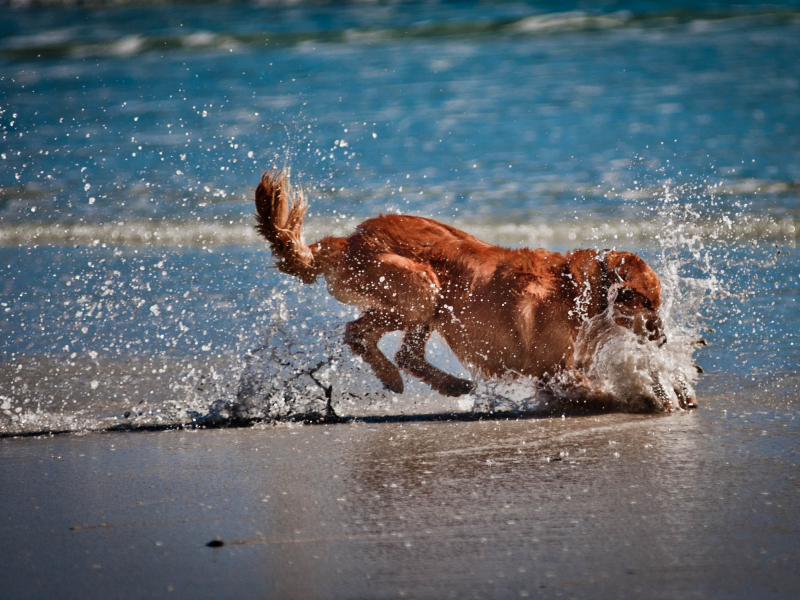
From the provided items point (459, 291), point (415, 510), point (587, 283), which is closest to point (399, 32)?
point (459, 291)

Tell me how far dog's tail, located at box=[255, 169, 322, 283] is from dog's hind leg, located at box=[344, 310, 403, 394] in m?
0.30

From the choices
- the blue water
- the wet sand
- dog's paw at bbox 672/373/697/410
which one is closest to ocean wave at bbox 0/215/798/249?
the blue water

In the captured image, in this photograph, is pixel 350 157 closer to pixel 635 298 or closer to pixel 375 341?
pixel 375 341

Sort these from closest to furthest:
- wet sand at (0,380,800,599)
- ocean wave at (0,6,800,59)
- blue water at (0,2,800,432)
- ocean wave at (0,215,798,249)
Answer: wet sand at (0,380,800,599) < blue water at (0,2,800,432) < ocean wave at (0,215,798,249) < ocean wave at (0,6,800,59)

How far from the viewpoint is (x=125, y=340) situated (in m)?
4.79

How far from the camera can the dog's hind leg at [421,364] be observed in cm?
398

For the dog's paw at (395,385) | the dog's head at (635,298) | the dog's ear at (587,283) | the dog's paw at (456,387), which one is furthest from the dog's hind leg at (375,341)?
the dog's head at (635,298)

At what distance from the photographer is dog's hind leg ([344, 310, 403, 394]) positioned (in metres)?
3.96

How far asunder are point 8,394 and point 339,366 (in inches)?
55.4

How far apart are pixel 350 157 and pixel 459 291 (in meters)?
6.57

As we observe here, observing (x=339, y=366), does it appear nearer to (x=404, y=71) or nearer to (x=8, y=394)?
(x=8, y=394)

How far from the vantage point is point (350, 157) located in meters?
10.1

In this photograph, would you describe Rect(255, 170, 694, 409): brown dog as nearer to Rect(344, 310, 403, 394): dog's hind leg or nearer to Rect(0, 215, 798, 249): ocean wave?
Rect(344, 310, 403, 394): dog's hind leg

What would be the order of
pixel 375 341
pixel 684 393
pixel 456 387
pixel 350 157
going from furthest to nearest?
pixel 350 157
pixel 375 341
pixel 456 387
pixel 684 393
